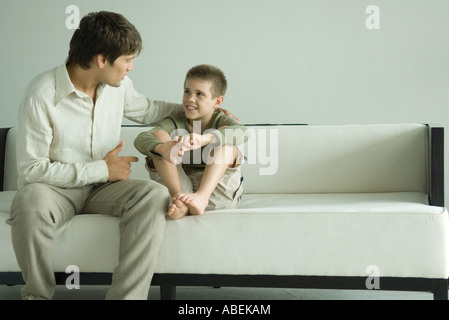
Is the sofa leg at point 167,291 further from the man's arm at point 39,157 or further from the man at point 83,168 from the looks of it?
the man's arm at point 39,157

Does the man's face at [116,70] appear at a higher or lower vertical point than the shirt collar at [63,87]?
higher

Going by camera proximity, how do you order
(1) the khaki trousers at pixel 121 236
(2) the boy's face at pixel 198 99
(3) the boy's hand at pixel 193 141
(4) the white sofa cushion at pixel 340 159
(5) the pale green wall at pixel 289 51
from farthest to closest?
(5) the pale green wall at pixel 289 51, (4) the white sofa cushion at pixel 340 159, (2) the boy's face at pixel 198 99, (3) the boy's hand at pixel 193 141, (1) the khaki trousers at pixel 121 236

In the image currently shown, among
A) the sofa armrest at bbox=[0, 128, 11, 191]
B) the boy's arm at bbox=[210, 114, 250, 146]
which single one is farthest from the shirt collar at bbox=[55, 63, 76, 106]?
the sofa armrest at bbox=[0, 128, 11, 191]

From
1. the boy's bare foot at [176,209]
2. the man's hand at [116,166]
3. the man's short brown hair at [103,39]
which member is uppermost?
the man's short brown hair at [103,39]

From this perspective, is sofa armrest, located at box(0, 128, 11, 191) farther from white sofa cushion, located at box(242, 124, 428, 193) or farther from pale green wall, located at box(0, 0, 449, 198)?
white sofa cushion, located at box(242, 124, 428, 193)

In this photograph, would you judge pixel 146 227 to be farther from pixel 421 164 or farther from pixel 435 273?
pixel 421 164

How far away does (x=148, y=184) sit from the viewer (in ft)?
6.11

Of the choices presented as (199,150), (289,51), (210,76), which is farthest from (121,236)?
(289,51)

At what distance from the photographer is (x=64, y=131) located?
75.9 inches

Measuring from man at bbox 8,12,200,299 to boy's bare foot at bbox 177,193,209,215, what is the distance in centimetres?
6

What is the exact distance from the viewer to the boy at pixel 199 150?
186 centimetres

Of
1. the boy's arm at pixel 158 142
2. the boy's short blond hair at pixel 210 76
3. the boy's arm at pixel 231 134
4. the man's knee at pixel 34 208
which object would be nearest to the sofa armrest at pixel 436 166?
the boy's arm at pixel 231 134

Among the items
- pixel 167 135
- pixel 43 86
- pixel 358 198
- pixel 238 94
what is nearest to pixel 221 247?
pixel 167 135
